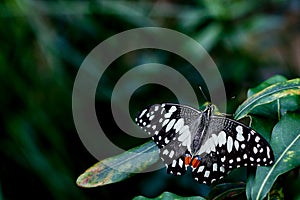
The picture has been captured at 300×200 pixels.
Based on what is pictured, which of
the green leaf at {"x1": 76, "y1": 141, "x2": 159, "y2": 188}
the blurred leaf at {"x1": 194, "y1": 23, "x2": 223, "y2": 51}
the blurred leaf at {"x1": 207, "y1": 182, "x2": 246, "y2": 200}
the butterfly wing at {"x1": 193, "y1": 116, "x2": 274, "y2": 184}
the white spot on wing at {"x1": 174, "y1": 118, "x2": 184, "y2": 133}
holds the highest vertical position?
the blurred leaf at {"x1": 194, "y1": 23, "x2": 223, "y2": 51}

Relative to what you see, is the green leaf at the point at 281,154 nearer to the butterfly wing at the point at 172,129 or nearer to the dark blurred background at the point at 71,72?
the butterfly wing at the point at 172,129

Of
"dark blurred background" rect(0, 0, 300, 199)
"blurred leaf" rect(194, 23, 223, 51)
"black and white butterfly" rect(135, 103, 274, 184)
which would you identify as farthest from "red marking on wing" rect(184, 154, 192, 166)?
"blurred leaf" rect(194, 23, 223, 51)

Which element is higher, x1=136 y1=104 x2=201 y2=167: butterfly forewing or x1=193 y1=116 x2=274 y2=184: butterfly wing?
x1=136 y1=104 x2=201 y2=167: butterfly forewing

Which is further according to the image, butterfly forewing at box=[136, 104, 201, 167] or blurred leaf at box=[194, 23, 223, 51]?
blurred leaf at box=[194, 23, 223, 51]

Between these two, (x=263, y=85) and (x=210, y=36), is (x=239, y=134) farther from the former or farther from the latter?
(x=210, y=36)

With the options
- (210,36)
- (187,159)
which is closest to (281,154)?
(187,159)

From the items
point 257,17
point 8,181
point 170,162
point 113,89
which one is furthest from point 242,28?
point 170,162

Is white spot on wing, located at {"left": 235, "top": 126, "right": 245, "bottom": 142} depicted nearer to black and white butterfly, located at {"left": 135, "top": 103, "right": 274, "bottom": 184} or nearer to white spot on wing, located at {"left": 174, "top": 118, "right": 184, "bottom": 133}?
black and white butterfly, located at {"left": 135, "top": 103, "right": 274, "bottom": 184}
